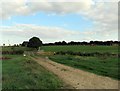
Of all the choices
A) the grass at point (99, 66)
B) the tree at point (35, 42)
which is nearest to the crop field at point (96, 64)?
the grass at point (99, 66)

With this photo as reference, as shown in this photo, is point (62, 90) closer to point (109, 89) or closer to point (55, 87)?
point (55, 87)

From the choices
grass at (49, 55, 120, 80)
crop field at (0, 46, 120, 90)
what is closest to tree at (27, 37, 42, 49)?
grass at (49, 55, 120, 80)

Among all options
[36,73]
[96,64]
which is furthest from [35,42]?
[36,73]

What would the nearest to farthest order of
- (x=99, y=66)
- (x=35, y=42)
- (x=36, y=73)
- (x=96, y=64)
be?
(x=36, y=73)
(x=99, y=66)
(x=96, y=64)
(x=35, y=42)

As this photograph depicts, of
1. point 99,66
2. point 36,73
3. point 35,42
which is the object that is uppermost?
point 35,42

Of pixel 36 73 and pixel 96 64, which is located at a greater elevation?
pixel 36 73

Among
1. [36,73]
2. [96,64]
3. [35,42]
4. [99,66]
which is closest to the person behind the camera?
[36,73]

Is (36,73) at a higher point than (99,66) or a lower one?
higher

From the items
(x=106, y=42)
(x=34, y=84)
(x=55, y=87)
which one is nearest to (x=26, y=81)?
(x=34, y=84)

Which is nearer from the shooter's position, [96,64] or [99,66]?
[99,66]

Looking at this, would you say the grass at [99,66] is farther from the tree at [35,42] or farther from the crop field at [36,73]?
the tree at [35,42]

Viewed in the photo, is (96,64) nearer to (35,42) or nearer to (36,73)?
(36,73)

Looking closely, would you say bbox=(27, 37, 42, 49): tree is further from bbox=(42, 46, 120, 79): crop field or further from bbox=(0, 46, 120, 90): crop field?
bbox=(0, 46, 120, 90): crop field

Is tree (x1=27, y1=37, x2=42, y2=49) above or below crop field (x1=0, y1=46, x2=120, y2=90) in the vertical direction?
above
